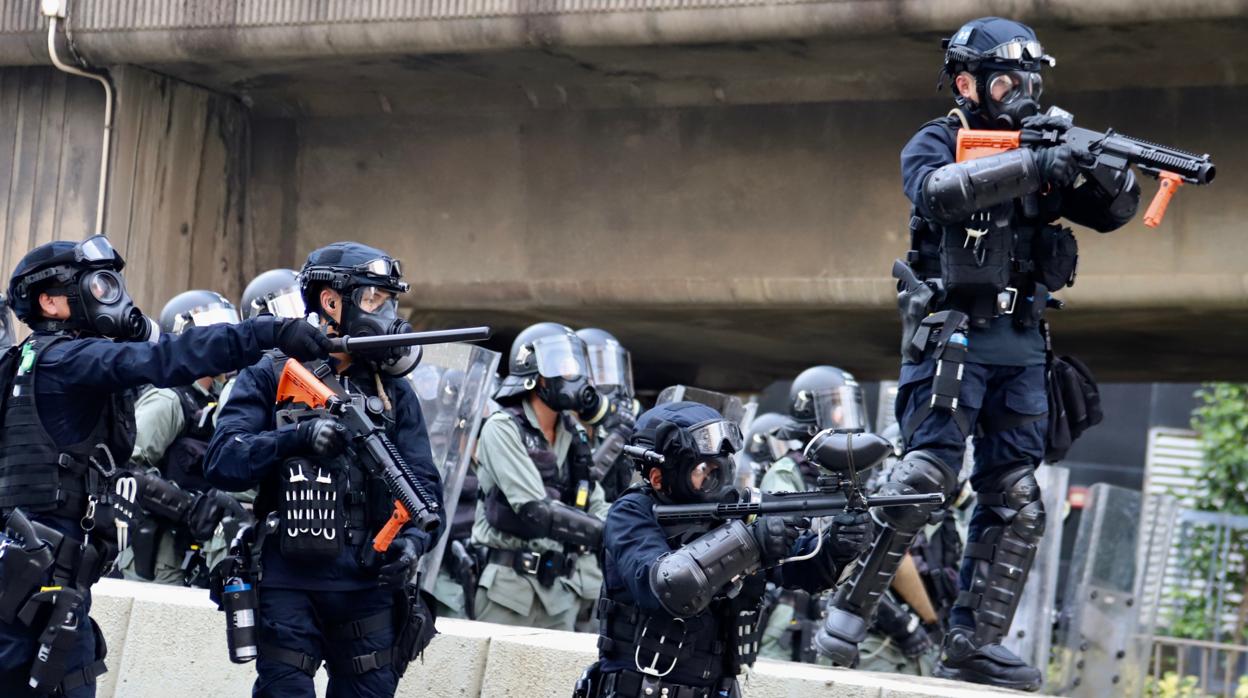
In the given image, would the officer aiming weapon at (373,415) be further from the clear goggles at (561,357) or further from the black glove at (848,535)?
the clear goggles at (561,357)

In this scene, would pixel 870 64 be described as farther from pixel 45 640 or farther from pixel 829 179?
pixel 45 640

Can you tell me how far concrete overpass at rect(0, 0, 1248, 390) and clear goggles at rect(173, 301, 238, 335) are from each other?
4.51 feet

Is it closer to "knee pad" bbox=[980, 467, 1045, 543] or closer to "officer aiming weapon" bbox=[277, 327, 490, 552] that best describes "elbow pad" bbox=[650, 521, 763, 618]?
"officer aiming weapon" bbox=[277, 327, 490, 552]

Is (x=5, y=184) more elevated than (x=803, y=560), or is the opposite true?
(x=5, y=184)

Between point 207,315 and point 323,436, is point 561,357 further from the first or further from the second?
point 323,436

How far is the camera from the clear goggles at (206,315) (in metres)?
8.80

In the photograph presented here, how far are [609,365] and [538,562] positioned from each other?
1621 millimetres

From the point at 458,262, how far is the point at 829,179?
2.25m

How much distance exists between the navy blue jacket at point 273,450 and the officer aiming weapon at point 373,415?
0.31ft

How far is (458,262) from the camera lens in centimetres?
1038

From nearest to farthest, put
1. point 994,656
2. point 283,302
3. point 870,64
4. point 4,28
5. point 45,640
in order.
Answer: point 45,640, point 994,656, point 283,302, point 870,64, point 4,28

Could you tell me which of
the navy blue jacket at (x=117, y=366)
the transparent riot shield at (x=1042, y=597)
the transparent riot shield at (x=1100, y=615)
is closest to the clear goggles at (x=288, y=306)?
the navy blue jacket at (x=117, y=366)

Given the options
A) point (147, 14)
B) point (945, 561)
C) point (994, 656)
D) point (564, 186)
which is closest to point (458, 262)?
point (564, 186)

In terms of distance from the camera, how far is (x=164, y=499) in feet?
27.1
